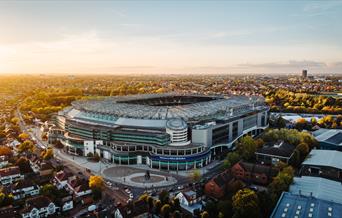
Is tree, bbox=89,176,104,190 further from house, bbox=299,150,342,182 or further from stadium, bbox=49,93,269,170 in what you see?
house, bbox=299,150,342,182

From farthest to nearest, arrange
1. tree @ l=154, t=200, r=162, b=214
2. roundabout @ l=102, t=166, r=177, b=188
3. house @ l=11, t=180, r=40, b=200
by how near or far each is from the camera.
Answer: roundabout @ l=102, t=166, r=177, b=188
house @ l=11, t=180, r=40, b=200
tree @ l=154, t=200, r=162, b=214

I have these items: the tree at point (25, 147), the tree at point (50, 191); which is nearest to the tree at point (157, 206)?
the tree at point (50, 191)

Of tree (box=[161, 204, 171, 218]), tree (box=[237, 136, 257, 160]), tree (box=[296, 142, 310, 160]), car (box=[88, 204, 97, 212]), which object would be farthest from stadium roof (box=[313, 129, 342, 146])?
car (box=[88, 204, 97, 212])

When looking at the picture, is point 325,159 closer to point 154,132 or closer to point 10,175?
point 154,132

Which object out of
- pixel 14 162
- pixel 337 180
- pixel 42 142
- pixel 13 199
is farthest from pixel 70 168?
pixel 337 180

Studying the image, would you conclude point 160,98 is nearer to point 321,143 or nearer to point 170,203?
point 321,143

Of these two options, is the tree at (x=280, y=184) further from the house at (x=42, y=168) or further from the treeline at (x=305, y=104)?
the treeline at (x=305, y=104)
